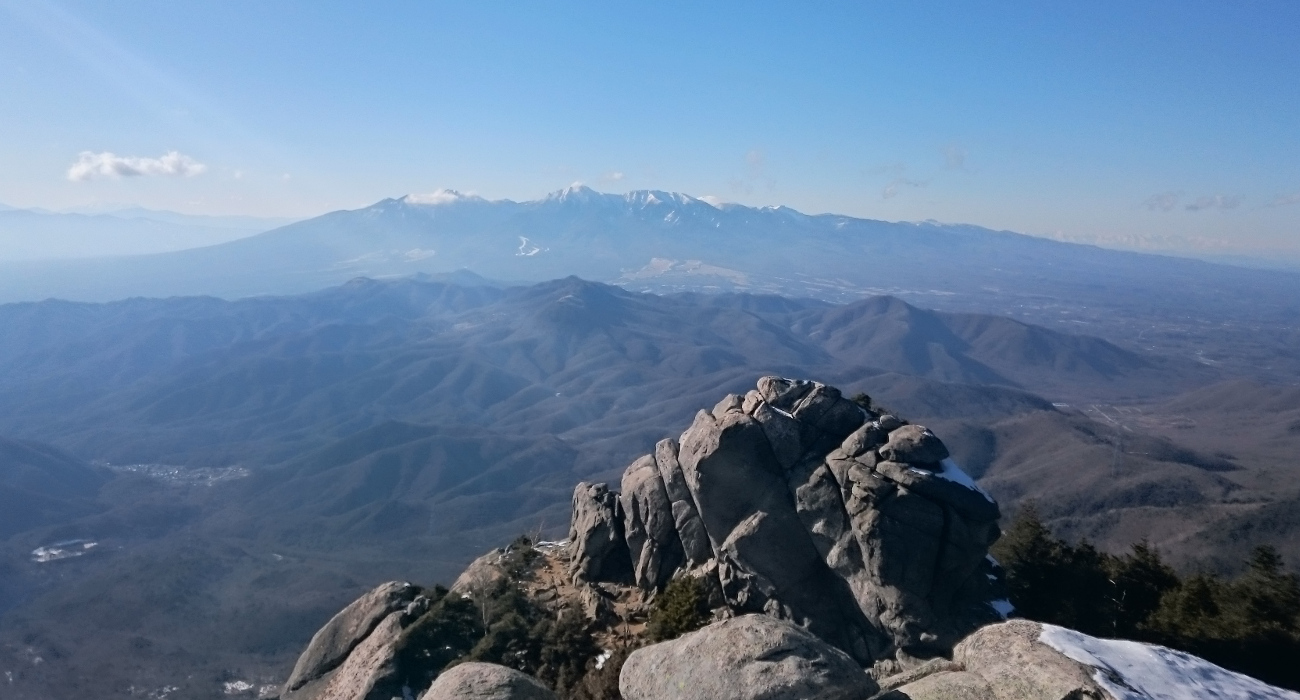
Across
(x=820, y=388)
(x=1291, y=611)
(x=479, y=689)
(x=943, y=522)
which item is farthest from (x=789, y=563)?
(x=1291, y=611)

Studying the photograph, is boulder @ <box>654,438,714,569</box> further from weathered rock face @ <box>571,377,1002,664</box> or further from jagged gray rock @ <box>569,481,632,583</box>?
jagged gray rock @ <box>569,481,632,583</box>

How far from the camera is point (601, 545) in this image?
32.3m

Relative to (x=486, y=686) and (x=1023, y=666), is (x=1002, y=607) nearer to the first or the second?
(x=1023, y=666)

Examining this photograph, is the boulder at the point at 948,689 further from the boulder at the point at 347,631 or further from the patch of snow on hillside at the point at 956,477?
the boulder at the point at 347,631

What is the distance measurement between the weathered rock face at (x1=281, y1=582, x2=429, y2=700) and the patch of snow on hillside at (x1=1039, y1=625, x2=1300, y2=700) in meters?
21.3

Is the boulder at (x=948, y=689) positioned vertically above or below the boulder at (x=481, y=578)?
above

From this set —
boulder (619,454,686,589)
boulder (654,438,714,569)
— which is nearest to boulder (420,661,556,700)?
boulder (654,438,714,569)

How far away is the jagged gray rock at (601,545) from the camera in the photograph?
31.6 m

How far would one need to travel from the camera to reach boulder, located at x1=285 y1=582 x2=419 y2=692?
→ 99.1 ft

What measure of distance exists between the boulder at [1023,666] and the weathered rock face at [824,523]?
21.2ft

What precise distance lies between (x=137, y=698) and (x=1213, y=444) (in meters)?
224

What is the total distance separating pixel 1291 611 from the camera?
83.6ft

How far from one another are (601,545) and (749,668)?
16870mm

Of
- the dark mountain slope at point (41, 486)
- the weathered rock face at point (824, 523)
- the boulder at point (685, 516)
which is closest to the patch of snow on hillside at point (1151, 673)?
the weathered rock face at point (824, 523)
